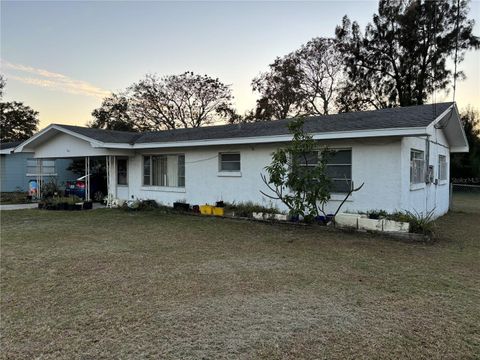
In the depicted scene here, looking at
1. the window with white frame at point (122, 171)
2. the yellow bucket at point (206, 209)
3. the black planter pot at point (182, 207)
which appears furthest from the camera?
the window with white frame at point (122, 171)

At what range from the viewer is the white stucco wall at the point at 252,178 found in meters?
9.02

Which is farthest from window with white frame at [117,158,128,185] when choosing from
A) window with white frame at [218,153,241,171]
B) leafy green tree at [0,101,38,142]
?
leafy green tree at [0,101,38,142]

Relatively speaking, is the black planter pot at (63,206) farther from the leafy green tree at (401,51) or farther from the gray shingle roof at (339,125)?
the leafy green tree at (401,51)

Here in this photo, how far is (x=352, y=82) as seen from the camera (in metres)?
29.9

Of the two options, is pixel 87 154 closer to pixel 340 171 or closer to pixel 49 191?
pixel 49 191

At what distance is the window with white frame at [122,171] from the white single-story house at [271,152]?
5 centimetres

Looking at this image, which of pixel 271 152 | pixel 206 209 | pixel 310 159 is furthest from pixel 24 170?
pixel 310 159

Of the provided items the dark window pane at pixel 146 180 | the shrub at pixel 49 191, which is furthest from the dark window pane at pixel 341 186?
the shrub at pixel 49 191

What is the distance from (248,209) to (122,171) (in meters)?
7.22

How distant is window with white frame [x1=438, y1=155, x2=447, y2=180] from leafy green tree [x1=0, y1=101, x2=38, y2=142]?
36955mm

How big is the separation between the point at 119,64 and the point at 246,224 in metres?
9.85

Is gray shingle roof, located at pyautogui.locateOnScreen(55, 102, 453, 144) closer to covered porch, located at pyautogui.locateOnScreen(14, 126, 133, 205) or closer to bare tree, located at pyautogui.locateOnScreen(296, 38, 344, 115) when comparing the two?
covered porch, located at pyautogui.locateOnScreen(14, 126, 133, 205)

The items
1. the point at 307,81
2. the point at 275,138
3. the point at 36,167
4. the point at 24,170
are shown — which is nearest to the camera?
the point at 275,138

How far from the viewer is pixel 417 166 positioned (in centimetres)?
1020
